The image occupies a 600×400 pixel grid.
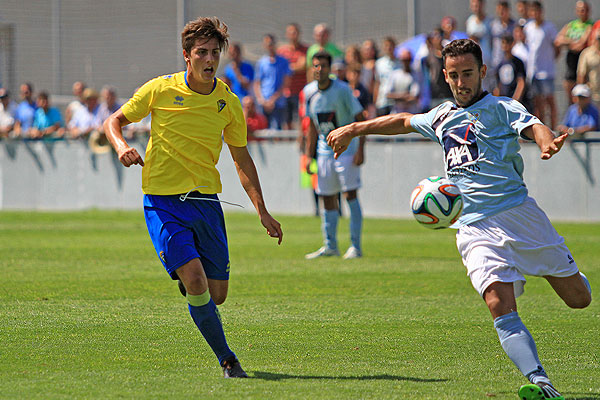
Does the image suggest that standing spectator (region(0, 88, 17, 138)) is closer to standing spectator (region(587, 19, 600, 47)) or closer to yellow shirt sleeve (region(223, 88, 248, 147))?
standing spectator (region(587, 19, 600, 47))

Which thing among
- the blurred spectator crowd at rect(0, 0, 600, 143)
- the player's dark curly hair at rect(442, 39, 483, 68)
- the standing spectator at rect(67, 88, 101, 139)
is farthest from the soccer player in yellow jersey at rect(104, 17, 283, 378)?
the standing spectator at rect(67, 88, 101, 139)

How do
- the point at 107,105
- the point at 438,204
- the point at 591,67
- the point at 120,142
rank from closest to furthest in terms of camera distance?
1. the point at 438,204
2. the point at 120,142
3. the point at 591,67
4. the point at 107,105

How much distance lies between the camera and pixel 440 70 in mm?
17453

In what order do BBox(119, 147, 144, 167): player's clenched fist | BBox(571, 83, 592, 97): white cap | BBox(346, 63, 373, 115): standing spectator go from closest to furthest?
BBox(119, 147, 144, 167): player's clenched fist
BBox(571, 83, 592, 97): white cap
BBox(346, 63, 373, 115): standing spectator

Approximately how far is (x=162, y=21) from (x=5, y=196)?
5525mm

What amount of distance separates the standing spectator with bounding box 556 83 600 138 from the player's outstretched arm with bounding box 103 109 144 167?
12041 millimetres

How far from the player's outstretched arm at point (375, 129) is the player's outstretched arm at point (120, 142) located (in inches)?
50.4

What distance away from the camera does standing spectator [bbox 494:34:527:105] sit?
16.7 meters

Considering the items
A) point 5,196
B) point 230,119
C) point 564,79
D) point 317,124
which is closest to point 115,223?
point 5,196

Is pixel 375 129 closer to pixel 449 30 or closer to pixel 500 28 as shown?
pixel 449 30

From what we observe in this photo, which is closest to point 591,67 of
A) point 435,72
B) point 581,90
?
point 581,90

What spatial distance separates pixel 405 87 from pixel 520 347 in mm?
13147

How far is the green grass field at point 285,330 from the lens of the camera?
559 cm

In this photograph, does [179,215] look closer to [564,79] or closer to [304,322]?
[304,322]
